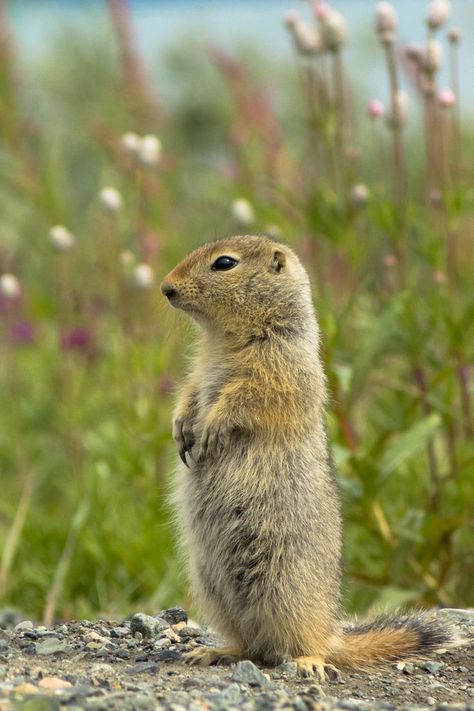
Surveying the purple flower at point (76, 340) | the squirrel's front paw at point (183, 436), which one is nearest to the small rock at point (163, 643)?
the squirrel's front paw at point (183, 436)

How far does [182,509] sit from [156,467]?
83.7 inches

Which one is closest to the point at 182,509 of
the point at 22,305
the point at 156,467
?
the point at 156,467

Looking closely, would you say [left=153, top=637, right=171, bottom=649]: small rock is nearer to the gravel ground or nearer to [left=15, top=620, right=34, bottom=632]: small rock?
the gravel ground

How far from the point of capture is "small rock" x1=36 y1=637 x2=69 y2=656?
430 cm

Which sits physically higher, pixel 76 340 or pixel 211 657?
pixel 76 340

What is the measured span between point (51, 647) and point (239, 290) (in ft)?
5.18

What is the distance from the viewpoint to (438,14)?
6.04m

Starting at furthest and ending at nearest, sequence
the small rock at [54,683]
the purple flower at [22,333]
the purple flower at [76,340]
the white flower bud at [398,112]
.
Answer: the purple flower at [22,333] < the purple flower at [76,340] < the white flower bud at [398,112] < the small rock at [54,683]

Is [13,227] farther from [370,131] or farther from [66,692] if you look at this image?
[66,692]

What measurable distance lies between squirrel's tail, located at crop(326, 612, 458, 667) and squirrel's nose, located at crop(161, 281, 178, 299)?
151cm

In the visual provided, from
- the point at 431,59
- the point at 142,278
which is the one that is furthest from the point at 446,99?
the point at 142,278

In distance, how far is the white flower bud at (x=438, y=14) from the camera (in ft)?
19.7

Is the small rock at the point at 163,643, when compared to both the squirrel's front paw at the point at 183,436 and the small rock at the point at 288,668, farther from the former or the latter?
the squirrel's front paw at the point at 183,436

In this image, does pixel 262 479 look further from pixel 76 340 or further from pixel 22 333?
pixel 22 333
